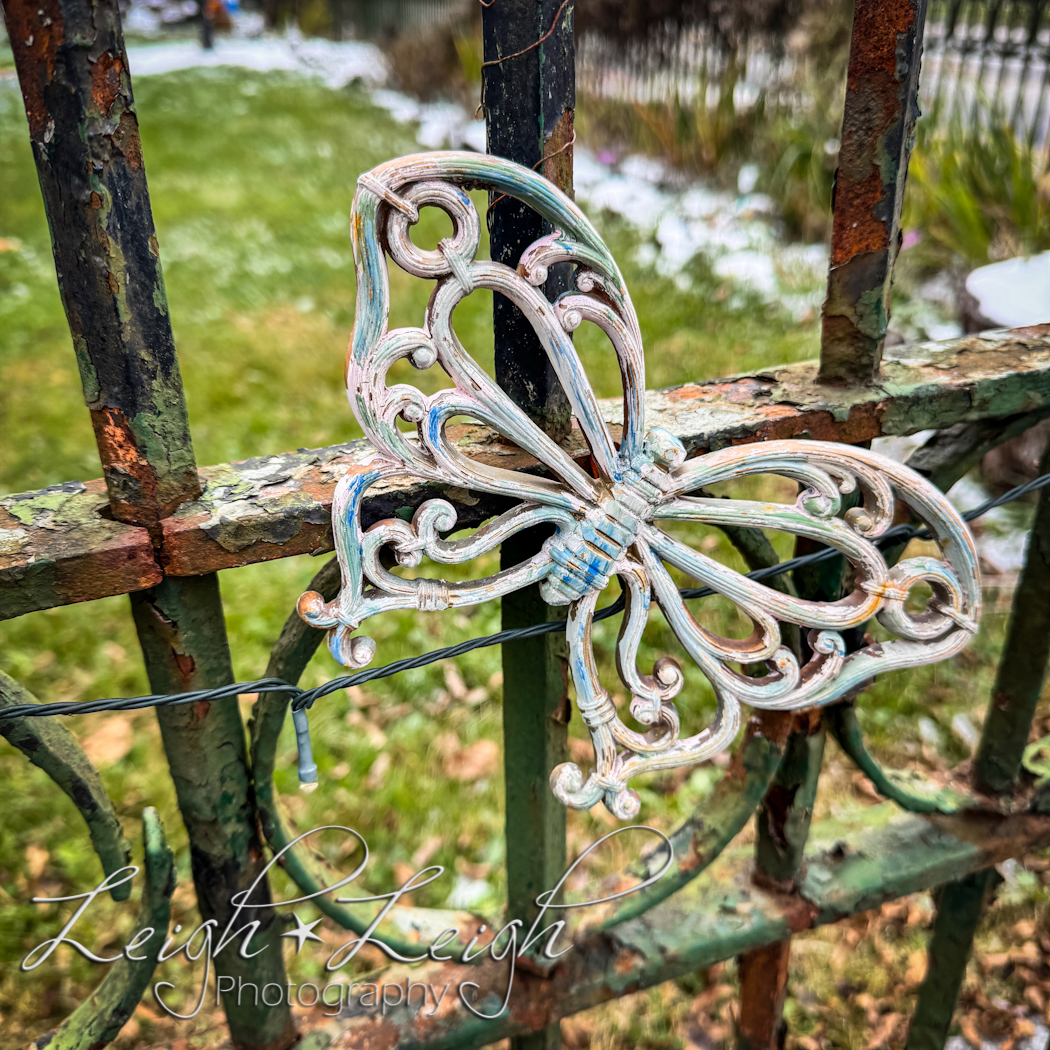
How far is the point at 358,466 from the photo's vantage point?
76 centimetres

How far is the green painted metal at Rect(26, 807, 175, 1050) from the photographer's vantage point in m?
0.92

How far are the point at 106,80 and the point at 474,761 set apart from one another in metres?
2.01

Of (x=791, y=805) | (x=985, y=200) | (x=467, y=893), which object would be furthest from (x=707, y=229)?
(x=791, y=805)

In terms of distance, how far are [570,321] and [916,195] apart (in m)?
4.27

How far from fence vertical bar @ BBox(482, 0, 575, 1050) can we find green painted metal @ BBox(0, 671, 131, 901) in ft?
1.41

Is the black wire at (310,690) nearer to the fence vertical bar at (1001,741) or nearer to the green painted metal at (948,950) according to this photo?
the fence vertical bar at (1001,741)

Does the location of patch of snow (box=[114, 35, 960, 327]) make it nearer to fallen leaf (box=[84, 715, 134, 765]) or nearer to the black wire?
fallen leaf (box=[84, 715, 134, 765])

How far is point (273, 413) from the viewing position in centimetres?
382

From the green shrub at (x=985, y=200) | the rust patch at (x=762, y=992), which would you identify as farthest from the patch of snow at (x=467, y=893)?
the green shrub at (x=985, y=200)

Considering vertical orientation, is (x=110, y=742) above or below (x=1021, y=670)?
below

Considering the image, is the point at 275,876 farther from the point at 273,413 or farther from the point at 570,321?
the point at 273,413

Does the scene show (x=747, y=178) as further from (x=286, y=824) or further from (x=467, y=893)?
(x=286, y=824)

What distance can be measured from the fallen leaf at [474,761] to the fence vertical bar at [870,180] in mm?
1680

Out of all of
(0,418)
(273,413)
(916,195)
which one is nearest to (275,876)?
(273,413)
